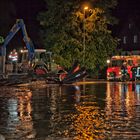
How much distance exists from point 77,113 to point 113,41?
130 feet

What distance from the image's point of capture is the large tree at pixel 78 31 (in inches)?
2159

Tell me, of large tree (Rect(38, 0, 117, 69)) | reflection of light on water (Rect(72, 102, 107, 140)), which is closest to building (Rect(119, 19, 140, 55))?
large tree (Rect(38, 0, 117, 69))

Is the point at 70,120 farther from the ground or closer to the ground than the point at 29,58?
closer to the ground

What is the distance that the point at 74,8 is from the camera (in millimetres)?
55125

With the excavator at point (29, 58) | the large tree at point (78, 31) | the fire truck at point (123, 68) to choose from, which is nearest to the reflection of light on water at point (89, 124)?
the excavator at point (29, 58)

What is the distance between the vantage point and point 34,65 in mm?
49531

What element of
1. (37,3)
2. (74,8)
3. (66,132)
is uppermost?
(37,3)

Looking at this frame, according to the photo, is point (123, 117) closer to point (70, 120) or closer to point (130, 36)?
point (70, 120)

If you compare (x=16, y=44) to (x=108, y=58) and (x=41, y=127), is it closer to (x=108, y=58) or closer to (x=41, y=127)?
(x=108, y=58)


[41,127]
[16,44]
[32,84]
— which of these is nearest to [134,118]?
[41,127]

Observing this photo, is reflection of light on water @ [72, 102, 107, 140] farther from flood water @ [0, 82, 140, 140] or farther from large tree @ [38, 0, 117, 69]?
large tree @ [38, 0, 117, 69]

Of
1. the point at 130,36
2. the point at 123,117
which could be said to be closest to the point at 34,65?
the point at 123,117

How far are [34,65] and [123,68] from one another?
956 centimetres

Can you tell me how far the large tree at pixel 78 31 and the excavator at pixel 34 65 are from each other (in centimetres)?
330
